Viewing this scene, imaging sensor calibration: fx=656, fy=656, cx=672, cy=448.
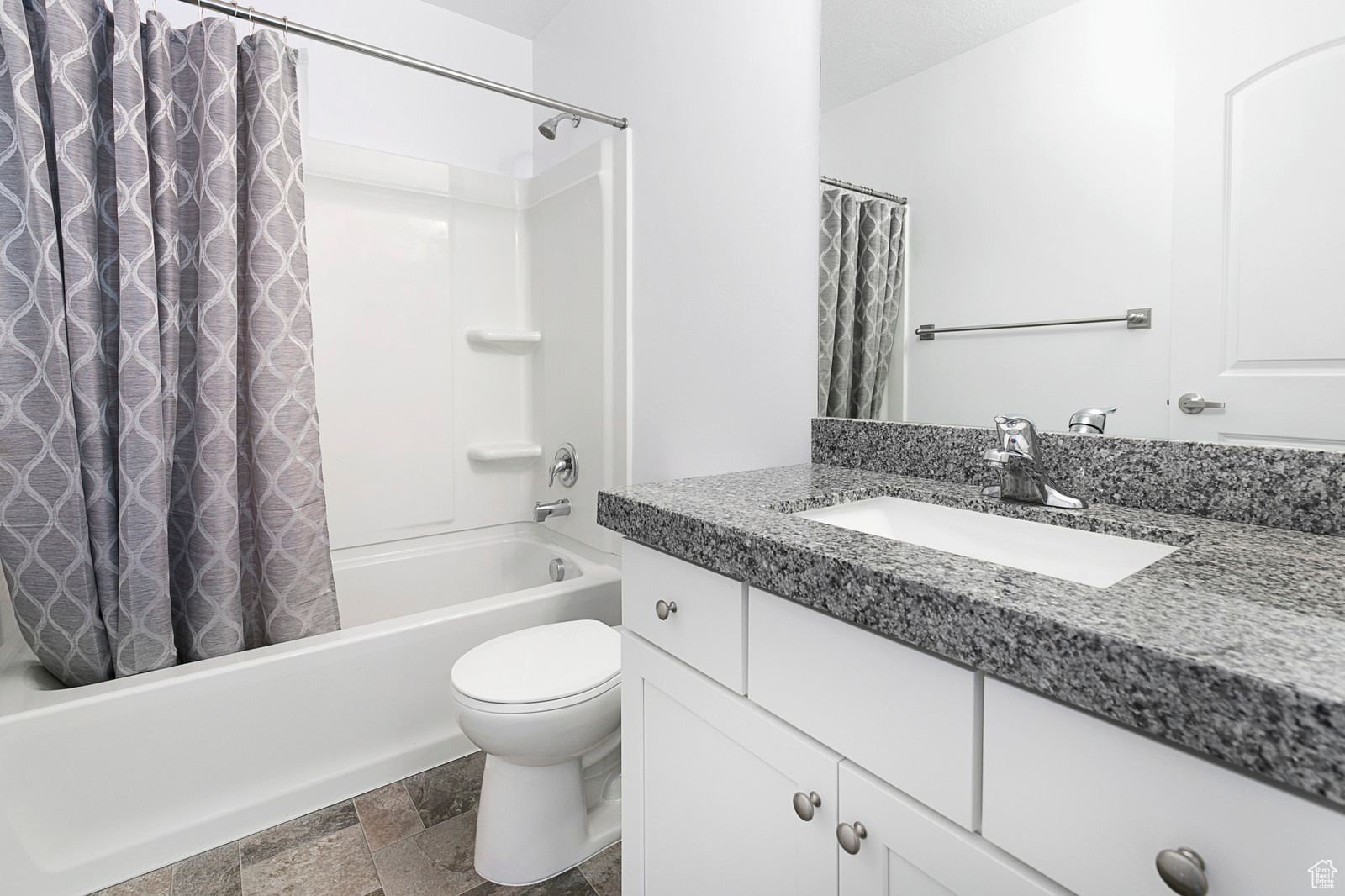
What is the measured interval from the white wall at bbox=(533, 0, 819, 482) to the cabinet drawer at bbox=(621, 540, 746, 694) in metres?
0.58

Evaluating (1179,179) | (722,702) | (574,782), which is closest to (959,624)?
(722,702)

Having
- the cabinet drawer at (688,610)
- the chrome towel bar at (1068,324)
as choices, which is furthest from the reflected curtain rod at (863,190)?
the cabinet drawer at (688,610)

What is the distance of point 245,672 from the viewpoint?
1.49 metres

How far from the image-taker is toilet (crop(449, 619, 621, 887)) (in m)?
1.30

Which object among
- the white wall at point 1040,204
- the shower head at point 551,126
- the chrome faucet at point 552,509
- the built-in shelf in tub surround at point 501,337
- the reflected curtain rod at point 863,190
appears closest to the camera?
the white wall at point 1040,204

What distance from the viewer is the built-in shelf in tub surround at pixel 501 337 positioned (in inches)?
94.7

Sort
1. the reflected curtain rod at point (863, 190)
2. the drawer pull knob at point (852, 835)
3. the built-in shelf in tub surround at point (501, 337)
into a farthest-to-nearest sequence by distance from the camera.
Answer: the built-in shelf in tub surround at point (501, 337) < the reflected curtain rod at point (863, 190) < the drawer pull knob at point (852, 835)

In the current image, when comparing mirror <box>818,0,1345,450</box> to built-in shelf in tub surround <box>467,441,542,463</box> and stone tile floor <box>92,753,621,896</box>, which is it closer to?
stone tile floor <box>92,753,621,896</box>

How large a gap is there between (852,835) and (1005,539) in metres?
0.45

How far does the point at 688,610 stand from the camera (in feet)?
2.90

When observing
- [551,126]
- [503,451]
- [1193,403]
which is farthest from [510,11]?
[1193,403]

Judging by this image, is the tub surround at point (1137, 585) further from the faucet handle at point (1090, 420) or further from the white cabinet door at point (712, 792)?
the white cabinet door at point (712, 792)

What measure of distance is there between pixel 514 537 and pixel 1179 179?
2.22 meters

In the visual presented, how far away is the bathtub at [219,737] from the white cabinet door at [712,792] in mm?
875
